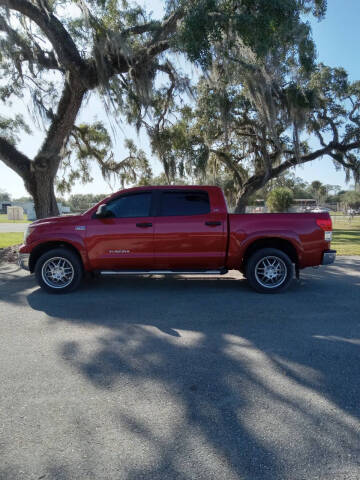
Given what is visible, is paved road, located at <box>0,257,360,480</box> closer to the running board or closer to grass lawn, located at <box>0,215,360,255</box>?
the running board

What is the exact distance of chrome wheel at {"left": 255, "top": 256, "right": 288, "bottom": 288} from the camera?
614 cm

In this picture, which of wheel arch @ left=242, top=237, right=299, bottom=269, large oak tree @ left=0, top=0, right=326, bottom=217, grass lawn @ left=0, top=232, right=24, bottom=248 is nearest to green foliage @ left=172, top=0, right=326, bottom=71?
large oak tree @ left=0, top=0, right=326, bottom=217

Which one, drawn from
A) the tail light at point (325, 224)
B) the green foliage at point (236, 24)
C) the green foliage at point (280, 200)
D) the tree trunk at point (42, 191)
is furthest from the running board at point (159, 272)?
the green foliage at point (280, 200)

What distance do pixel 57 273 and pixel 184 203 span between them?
270cm

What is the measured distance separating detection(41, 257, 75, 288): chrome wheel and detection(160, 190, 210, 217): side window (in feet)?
6.61

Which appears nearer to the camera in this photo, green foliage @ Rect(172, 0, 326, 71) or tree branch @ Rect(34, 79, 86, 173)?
green foliage @ Rect(172, 0, 326, 71)

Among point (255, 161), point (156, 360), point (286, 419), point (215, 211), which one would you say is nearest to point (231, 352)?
point (156, 360)

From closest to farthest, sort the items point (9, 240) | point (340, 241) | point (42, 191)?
point (42, 191)
point (9, 240)
point (340, 241)

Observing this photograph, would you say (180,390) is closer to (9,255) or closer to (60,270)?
(60,270)

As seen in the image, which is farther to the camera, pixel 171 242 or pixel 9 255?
pixel 9 255

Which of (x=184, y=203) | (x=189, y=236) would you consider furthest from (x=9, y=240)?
(x=189, y=236)

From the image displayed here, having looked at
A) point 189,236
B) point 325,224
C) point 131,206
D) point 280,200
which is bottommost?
point 189,236

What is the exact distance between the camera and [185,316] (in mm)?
4844

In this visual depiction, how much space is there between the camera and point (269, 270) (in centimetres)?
618
